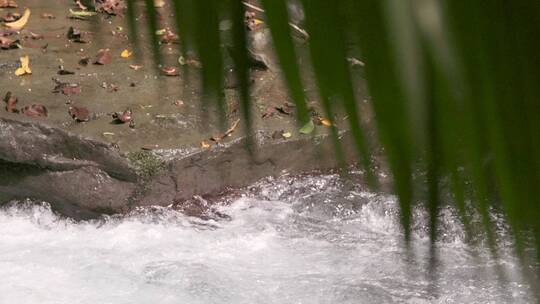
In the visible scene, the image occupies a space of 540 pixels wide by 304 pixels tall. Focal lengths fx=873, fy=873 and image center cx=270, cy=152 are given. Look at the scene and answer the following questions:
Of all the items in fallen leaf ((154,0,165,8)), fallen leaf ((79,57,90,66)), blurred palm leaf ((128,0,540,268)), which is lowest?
blurred palm leaf ((128,0,540,268))

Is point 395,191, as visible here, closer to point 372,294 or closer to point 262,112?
point 372,294

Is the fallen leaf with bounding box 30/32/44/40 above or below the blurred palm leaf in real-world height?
above

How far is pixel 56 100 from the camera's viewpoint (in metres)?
4.33

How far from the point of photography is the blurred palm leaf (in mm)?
218

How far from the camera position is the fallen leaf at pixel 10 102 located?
4113 millimetres

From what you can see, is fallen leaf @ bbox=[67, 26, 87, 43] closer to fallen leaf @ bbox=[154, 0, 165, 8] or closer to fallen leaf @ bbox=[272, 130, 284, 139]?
fallen leaf @ bbox=[272, 130, 284, 139]

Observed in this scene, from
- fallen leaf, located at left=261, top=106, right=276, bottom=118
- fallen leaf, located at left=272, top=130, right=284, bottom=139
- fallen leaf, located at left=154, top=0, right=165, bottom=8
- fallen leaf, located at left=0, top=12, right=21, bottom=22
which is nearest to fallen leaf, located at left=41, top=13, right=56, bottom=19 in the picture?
fallen leaf, located at left=0, top=12, right=21, bottom=22

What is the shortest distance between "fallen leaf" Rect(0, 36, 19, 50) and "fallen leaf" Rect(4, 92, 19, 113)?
667 mm

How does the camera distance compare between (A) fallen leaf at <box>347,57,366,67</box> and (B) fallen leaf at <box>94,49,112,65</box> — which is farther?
(B) fallen leaf at <box>94,49,112,65</box>

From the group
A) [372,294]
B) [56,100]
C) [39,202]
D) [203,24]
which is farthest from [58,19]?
[203,24]

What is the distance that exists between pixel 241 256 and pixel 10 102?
1.34 meters

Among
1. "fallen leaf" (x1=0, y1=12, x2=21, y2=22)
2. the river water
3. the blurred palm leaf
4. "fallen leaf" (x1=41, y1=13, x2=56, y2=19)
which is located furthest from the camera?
"fallen leaf" (x1=41, y1=13, x2=56, y2=19)

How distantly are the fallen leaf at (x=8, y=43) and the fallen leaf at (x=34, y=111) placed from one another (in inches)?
30.6

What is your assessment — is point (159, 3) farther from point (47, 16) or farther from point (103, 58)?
point (47, 16)
